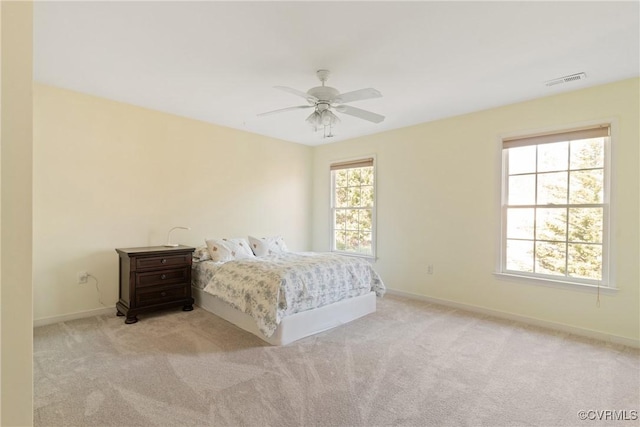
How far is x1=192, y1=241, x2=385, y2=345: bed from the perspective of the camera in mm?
2834

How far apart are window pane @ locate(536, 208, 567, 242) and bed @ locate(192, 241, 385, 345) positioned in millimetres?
1948

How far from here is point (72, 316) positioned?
333 centimetres

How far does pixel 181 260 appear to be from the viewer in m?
3.68

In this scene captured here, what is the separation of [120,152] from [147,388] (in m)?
2.76

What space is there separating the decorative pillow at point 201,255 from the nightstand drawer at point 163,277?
228mm

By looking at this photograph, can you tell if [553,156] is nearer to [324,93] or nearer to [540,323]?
[540,323]

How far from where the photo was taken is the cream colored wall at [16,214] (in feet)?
2.39

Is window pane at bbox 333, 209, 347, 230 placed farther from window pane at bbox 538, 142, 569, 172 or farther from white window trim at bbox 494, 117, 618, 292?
window pane at bbox 538, 142, 569, 172

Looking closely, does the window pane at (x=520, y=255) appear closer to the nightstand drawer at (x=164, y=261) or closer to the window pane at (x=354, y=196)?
the window pane at (x=354, y=196)

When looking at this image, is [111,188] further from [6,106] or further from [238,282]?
[6,106]

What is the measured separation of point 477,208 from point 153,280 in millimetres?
4025

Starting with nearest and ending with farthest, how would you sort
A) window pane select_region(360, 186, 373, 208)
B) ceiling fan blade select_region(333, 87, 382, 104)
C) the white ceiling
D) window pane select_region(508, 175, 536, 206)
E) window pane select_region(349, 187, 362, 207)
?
the white ceiling < ceiling fan blade select_region(333, 87, 382, 104) < window pane select_region(508, 175, 536, 206) < window pane select_region(360, 186, 373, 208) < window pane select_region(349, 187, 362, 207)

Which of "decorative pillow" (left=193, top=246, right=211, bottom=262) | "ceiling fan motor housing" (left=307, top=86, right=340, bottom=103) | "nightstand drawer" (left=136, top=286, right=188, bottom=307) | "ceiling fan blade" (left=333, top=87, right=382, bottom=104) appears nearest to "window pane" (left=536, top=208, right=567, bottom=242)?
"ceiling fan blade" (left=333, top=87, right=382, bottom=104)

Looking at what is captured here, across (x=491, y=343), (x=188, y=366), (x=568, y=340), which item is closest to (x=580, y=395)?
(x=491, y=343)
